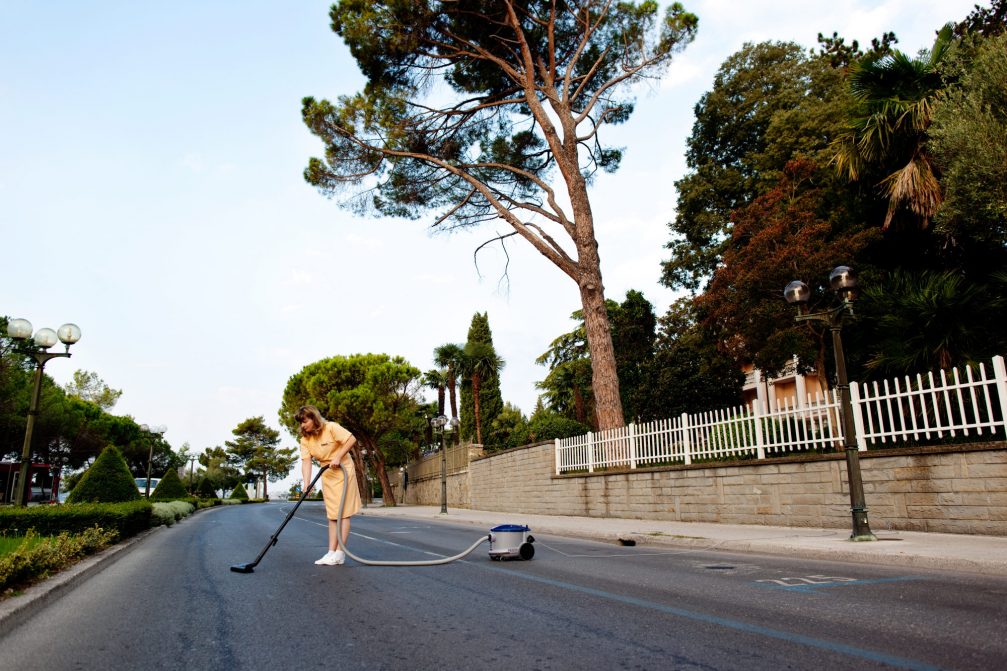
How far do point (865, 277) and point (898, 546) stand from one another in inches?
414

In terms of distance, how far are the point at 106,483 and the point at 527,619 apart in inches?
615

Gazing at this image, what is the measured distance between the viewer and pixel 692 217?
28297 mm

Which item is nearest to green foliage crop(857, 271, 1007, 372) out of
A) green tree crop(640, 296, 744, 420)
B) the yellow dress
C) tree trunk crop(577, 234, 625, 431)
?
tree trunk crop(577, 234, 625, 431)

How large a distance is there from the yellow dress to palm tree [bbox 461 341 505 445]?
3898cm

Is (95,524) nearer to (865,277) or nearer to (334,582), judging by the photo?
(334,582)

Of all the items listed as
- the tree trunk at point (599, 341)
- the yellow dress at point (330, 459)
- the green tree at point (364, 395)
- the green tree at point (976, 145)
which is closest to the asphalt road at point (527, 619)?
the yellow dress at point (330, 459)

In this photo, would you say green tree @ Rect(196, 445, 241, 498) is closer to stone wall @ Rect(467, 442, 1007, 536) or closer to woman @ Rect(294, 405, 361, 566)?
stone wall @ Rect(467, 442, 1007, 536)

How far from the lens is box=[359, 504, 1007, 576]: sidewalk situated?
6720 mm

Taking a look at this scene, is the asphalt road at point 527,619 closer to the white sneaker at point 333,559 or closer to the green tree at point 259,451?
the white sneaker at point 333,559

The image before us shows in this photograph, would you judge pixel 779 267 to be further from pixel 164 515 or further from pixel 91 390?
pixel 91 390

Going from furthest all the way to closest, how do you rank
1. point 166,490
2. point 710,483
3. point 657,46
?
point 166,490 → point 657,46 → point 710,483

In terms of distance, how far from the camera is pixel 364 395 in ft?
124

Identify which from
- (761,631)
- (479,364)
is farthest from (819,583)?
(479,364)

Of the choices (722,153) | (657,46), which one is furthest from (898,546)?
(722,153)
